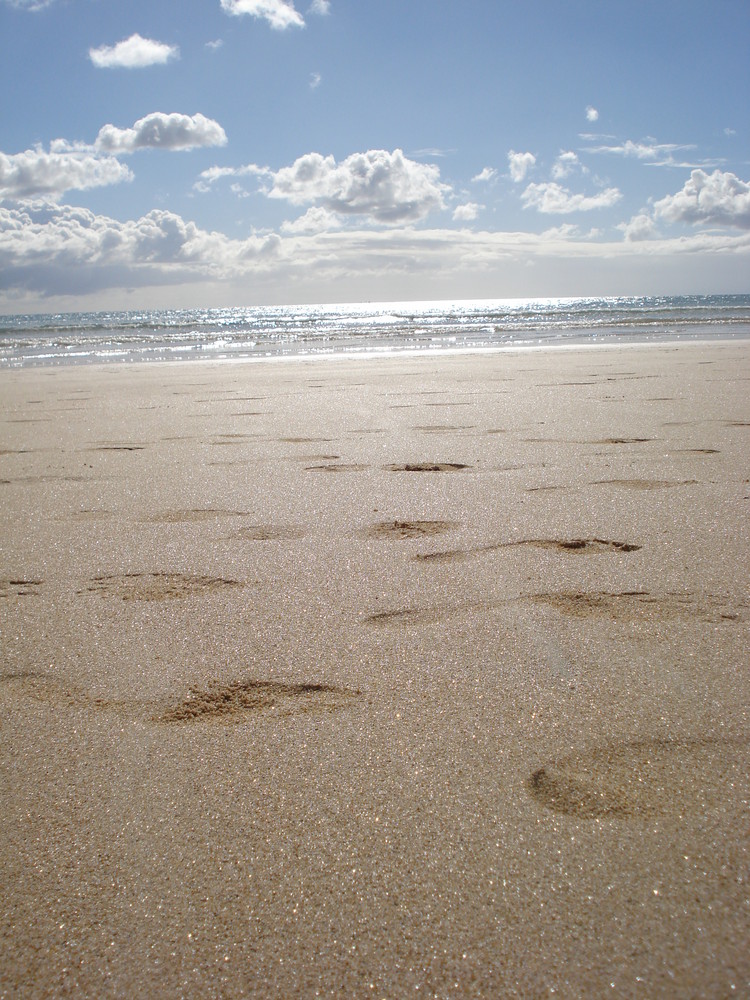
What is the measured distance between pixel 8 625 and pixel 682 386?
4.63 metres

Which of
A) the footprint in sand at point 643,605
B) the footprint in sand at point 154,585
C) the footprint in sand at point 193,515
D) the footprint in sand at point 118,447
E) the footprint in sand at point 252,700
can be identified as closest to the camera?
the footprint in sand at point 252,700

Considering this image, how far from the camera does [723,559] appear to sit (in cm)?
171

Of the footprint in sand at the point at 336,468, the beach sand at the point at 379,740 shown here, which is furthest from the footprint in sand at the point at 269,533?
the footprint in sand at the point at 336,468

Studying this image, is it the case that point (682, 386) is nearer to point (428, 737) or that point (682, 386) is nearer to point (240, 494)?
point (240, 494)

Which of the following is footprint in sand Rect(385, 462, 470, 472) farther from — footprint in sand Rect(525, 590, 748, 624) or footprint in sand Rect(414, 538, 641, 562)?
footprint in sand Rect(525, 590, 748, 624)

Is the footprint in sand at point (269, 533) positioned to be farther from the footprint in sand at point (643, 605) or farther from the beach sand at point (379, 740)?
the footprint in sand at point (643, 605)

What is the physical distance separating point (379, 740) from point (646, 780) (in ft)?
1.25

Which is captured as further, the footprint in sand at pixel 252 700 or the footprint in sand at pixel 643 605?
the footprint in sand at pixel 643 605

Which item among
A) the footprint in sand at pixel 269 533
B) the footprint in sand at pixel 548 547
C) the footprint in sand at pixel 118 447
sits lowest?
the footprint in sand at pixel 548 547

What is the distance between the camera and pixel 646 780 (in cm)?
97

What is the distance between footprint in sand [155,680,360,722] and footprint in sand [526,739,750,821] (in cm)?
37

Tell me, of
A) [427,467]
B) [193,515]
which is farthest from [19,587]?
[427,467]

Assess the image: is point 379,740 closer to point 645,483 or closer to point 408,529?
point 408,529

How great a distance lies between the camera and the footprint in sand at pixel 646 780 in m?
0.92
